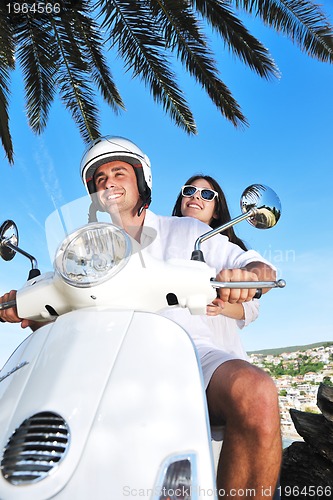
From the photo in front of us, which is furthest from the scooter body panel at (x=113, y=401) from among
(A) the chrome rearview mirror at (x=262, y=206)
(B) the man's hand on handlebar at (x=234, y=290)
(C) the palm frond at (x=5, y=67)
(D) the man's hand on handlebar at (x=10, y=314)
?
(C) the palm frond at (x=5, y=67)

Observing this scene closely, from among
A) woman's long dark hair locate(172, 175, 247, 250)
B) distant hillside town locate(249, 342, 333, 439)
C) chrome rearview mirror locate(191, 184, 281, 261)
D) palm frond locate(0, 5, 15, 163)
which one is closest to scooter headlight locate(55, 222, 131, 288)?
chrome rearview mirror locate(191, 184, 281, 261)

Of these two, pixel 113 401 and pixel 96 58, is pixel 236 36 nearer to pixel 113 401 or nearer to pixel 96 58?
pixel 96 58

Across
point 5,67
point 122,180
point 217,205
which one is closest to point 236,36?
point 5,67

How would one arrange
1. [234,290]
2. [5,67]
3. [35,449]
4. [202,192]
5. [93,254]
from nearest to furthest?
[35,449]
[93,254]
[234,290]
[202,192]
[5,67]

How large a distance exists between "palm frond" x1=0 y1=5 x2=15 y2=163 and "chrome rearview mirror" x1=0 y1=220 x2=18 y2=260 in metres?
4.52

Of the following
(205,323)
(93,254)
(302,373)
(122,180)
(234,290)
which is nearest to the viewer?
(93,254)

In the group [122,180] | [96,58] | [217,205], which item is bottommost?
[122,180]

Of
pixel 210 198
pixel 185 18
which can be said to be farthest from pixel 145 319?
pixel 185 18

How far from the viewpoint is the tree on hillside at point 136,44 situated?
626 cm

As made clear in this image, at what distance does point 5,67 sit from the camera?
6.16m

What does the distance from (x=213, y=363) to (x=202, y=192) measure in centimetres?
194

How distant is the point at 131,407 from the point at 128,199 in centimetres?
108

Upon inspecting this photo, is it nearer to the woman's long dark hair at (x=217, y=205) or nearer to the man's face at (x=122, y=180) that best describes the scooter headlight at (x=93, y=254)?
the man's face at (x=122, y=180)

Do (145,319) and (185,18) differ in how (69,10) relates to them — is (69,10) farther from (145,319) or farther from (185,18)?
(145,319)
